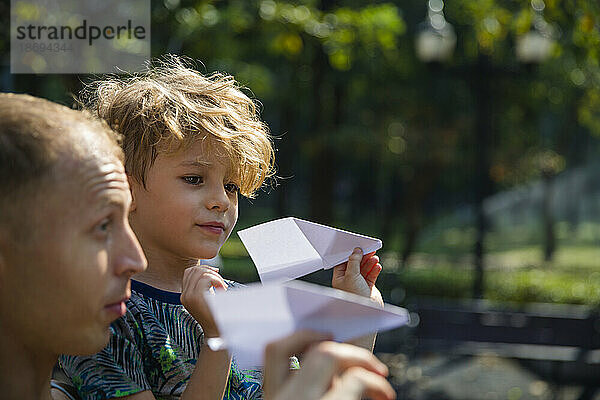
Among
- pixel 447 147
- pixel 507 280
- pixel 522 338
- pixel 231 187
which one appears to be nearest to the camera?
pixel 231 187

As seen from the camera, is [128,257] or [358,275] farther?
[358,275]

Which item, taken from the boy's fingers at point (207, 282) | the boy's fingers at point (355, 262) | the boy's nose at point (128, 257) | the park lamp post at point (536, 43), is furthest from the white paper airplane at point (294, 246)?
the park lamp post at point (536, 43)

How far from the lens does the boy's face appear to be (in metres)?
1.36

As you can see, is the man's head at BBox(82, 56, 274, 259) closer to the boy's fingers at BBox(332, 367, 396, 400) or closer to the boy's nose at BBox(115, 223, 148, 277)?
the boy's nose at BBox(115, 223, 148, 277)

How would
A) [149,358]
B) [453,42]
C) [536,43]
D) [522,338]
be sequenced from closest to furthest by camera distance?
[149,358]
[522,338]
[536,43]
[453,42]

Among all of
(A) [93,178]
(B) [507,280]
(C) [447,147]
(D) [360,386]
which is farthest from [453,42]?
(D) [360,386]

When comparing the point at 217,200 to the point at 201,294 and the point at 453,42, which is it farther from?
the point at 453,42

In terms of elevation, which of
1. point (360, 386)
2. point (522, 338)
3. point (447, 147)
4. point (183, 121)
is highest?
point (183, 121)

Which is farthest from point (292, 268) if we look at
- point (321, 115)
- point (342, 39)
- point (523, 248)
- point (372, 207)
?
point (523, 248)

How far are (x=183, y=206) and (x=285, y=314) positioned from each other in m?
0.61

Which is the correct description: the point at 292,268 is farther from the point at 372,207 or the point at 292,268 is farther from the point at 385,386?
the point at 372,207

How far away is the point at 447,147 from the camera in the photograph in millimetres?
13828

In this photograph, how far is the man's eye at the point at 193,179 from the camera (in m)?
1.37

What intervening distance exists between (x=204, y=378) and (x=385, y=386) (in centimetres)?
41
